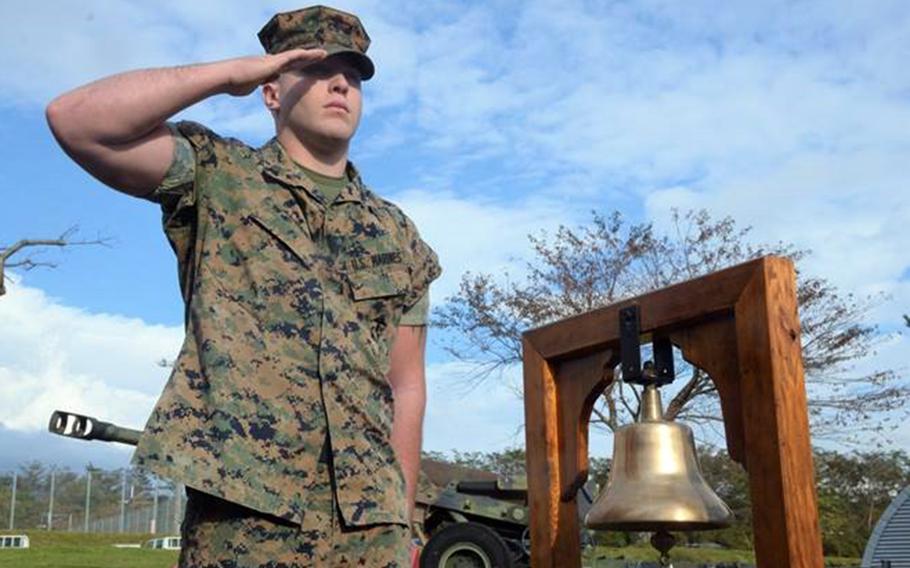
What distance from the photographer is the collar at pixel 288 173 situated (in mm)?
2137

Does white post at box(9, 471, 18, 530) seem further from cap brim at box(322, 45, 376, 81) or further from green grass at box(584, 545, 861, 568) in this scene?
cap brim at box(322, 45, 376, 81)

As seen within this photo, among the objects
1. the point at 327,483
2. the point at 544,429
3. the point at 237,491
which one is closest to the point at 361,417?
the point at 327,483

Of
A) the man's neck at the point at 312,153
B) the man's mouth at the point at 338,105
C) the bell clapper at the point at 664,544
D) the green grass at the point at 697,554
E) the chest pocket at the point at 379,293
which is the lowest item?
the bell clapper at the point at 664,544

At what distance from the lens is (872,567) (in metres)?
17.5

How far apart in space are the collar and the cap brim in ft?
0.73

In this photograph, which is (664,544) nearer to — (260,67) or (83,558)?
(260,67)

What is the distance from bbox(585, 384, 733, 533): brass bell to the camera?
251 centimetres

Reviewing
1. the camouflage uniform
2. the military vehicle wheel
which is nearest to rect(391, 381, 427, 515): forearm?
the camouflage uniform

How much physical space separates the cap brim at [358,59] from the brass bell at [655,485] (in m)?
1.06

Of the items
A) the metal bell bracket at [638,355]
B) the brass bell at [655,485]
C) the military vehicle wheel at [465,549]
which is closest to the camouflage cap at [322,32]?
the metal bell bracket at [638,355]

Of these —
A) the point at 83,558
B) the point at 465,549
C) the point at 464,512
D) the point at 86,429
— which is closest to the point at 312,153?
the point at 86,429

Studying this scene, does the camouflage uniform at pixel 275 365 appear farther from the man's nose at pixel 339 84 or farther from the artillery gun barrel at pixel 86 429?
the artillery gun barrel at pixel 86 429

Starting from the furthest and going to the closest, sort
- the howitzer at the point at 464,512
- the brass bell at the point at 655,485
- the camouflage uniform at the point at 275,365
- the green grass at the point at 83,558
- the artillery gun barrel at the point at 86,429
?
the green grass at the point at 83,558, the howitzer at the point at 464,512, the artillery gun barrel at the point at 86,429, the brass bell at the point at 655,485, the camouflage uniform at the point at 275,365

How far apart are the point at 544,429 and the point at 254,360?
4.16 ft
